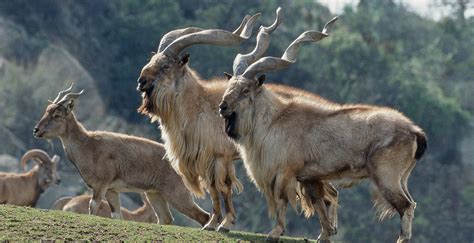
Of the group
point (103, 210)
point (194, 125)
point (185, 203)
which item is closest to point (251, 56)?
point (194, 125)

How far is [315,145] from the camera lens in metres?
16.9

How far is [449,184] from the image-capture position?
59562 mm

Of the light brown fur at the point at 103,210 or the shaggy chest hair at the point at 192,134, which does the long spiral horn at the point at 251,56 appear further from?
the light brown fur at the point at 103,210

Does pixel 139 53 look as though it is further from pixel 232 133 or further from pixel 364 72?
pixel 232 133

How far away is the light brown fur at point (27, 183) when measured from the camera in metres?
26.3

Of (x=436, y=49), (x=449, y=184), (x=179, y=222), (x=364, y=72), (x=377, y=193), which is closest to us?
(x=377, y=193)

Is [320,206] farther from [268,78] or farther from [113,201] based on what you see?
[268,78]

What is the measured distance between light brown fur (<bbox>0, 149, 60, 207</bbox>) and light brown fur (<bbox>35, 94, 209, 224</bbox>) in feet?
15.7

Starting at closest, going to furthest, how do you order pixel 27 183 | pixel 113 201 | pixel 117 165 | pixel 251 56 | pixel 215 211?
pixel 251 56 → pixel 215 211 → pixel 117 165 → pixel 113 201 → pixel 27 183

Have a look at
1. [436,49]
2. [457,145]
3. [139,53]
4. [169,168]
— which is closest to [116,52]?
[139,53]

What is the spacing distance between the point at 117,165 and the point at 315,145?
4958 millimetres

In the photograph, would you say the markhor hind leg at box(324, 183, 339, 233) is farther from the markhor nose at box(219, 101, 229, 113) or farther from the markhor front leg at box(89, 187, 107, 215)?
the markhor front leg at box(89, 187, 107, 215)

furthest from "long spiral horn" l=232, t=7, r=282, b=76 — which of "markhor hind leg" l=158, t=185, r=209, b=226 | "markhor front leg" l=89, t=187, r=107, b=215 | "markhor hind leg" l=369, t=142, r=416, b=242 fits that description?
"markhor front leg" l=89, t=187, r=107, b=215

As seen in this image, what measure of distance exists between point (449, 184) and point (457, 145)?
2859 mm
